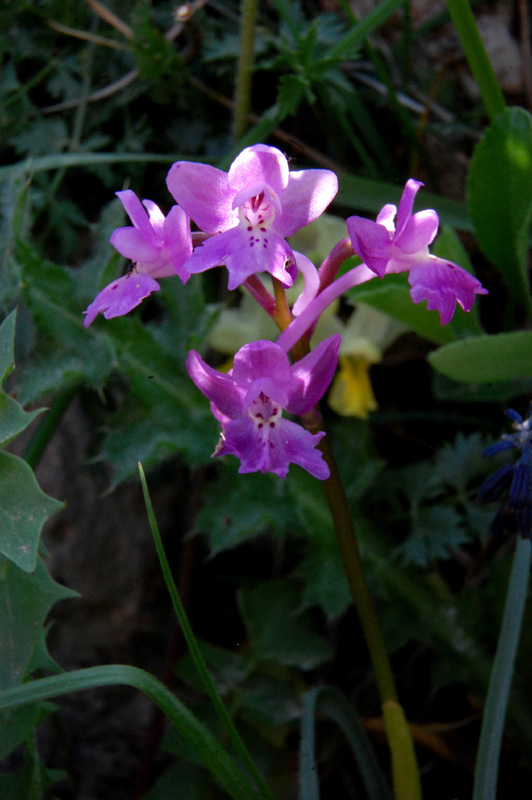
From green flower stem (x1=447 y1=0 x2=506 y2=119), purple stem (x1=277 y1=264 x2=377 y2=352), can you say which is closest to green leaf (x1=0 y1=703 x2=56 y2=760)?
purple stem (x1=277 y1=264 x2=377 y2=352)

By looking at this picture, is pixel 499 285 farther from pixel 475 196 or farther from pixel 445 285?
pixel 445 285

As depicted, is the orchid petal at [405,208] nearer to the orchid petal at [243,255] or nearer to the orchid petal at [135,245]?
the orchid petal at [243,255]

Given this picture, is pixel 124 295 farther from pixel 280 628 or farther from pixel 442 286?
pixel 280 628

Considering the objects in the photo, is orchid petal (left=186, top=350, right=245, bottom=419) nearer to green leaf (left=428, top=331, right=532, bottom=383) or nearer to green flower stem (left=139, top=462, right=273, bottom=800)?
green flower stem (left=139, top=462, right=273, bottom=800)

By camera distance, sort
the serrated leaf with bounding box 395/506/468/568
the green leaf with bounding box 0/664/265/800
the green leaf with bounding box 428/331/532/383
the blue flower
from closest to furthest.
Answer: the green leaf with bounding box 0/664/265/800 < the blue flower < the green leaf with bounding box 428/331/532/383 < the serrated leaf with bounding box 395/506/468/568

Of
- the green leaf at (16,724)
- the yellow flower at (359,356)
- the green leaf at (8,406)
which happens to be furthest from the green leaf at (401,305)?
the green leaf at (16,724)

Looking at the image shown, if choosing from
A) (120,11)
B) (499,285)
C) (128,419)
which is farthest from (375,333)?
(120,11)

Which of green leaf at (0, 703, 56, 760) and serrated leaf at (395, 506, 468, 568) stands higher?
serrated leaf at (395, 506, 468, 568)
